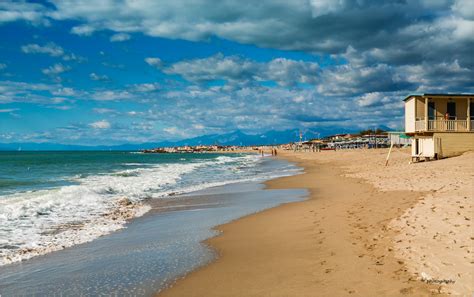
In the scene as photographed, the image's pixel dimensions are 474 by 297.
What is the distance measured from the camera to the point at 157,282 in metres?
6.16

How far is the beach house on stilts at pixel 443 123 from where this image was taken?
28078 millimetres

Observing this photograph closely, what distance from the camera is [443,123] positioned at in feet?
92.8

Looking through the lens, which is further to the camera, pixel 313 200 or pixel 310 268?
pixel 313 200

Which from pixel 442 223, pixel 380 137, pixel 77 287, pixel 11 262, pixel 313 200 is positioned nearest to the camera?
pixel 77 287

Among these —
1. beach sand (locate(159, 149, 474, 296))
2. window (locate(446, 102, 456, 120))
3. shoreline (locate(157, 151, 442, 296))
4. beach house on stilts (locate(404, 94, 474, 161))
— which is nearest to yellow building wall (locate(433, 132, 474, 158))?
beach house on stilts (locate(404, 94, 474, 161))

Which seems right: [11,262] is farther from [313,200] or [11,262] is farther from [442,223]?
[313,200]

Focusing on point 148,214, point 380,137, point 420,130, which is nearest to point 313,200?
point 148,214

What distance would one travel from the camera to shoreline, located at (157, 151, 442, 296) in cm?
549

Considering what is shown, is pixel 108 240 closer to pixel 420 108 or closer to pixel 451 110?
pixel 420 108

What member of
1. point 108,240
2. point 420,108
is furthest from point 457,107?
point 108,240

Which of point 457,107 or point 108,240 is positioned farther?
point 457,107

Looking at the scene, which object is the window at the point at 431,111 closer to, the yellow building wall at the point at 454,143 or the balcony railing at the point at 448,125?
the balcony railing at the point at 448,125

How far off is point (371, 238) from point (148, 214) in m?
8.27

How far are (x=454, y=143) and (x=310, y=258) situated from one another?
25.8 metres
